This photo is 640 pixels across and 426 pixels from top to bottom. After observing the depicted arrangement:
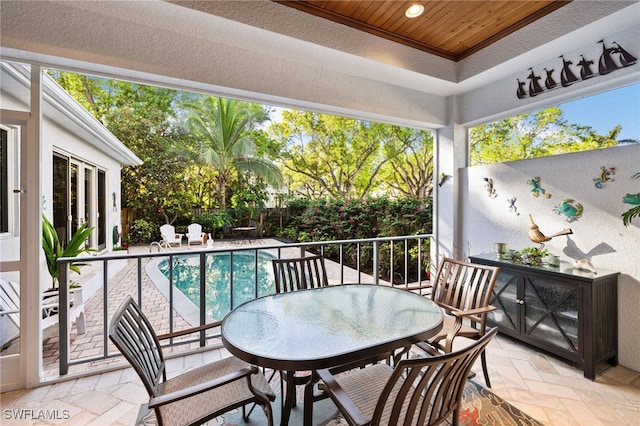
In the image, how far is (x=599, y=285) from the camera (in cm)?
233

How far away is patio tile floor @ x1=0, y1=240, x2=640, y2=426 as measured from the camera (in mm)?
1911

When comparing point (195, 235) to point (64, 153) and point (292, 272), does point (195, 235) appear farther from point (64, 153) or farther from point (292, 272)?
point (292, 272)

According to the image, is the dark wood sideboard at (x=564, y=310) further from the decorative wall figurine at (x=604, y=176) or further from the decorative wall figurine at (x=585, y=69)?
the decorative wall figurine at (x=585, y=69)

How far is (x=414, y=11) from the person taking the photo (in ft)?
8.24

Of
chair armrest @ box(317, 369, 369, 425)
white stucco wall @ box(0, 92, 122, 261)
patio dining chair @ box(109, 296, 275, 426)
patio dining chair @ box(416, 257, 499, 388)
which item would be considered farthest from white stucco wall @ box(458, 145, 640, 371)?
white stucco wall @ box(0, 92, 122, 261)

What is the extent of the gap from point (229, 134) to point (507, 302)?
32.5 feet

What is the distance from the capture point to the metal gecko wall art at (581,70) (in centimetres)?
243

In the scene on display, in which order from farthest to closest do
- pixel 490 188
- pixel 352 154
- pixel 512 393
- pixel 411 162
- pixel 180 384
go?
1. pixel 352 154
2. pixel 411 162
3. pixel 490 188
4. pixel 512 393
5. pixel 180 384

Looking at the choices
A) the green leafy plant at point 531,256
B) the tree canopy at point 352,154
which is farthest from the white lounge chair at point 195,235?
the green leafy plant at point 531,256

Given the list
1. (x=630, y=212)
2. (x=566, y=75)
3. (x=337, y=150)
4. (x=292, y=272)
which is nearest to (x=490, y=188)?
(x=566, y=75)

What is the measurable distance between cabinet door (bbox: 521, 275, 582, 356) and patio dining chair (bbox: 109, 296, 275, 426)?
2.48 meters

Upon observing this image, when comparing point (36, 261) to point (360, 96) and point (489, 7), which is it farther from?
point (489, 7)

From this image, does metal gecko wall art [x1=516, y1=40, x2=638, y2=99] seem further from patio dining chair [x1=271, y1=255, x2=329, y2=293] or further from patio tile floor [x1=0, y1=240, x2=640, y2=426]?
patio dining chair [x1=271, y1=255, x2=329, y2=293]

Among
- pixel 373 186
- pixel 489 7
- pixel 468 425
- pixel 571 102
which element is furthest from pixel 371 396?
pixel 373 186
